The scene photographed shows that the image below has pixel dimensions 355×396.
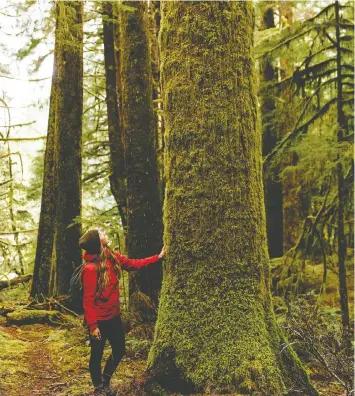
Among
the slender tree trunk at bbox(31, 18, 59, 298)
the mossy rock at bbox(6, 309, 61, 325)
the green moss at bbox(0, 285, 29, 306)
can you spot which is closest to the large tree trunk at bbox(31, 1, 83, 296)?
the slender tree trunk at bbox(31, 18, 59, 298)

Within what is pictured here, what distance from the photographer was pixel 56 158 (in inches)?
383

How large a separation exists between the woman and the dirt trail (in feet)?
1.98

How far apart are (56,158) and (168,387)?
6643 mm

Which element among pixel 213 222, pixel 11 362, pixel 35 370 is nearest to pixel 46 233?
pixel 11 362

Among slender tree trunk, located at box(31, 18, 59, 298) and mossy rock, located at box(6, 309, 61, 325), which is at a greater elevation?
slender tree trunk, located at box(31, 18, 59, 298)

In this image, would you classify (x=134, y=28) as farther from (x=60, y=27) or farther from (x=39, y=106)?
(x=39, y=106)

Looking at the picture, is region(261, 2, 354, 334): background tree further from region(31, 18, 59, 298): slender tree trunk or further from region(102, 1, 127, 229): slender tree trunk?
region(31, 18, 59, 298): slender tree trunk

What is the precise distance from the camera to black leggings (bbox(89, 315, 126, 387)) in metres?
4.82

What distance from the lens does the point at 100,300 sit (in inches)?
190

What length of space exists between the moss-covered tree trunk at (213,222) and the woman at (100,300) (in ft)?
2.13

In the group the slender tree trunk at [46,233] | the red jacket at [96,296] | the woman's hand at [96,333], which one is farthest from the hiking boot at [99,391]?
the slender tree trunk at [46,233]

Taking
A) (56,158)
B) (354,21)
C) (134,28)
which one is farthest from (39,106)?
(354,21)

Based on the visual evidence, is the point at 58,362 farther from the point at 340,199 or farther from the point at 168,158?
the point at 340,199

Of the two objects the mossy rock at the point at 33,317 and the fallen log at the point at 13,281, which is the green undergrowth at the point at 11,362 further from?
the fallen log at the point at 13,281
